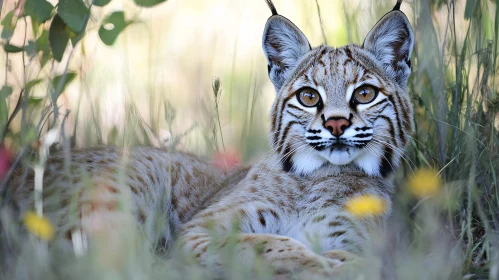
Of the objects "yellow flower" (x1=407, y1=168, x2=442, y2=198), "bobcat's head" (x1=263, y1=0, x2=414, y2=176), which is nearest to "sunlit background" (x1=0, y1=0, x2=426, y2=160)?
"bobcat's head" (x1=263, y1=0, x2=414, y2=176)

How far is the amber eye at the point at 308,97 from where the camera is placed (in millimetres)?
4801

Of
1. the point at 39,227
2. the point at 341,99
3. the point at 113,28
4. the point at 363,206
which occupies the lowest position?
the point at 363,206

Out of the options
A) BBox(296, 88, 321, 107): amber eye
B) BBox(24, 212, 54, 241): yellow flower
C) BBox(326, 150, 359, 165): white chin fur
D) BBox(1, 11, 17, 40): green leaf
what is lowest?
BBox(24, 212, 54, 241): yellow flower

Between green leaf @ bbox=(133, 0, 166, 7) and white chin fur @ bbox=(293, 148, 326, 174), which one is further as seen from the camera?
white chin fur @ bbox=(293, 148, 326, 174)

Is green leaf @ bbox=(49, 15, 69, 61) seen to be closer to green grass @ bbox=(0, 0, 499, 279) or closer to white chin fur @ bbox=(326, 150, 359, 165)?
green grass @ bbox=(0, 0, 499, 279)

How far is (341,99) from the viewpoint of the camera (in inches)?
185

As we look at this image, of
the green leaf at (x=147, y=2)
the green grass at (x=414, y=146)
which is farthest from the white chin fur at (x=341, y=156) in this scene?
the green leaf at (x=147, y=2)

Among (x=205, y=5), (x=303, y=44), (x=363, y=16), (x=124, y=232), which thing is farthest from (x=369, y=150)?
(x=205, y=5)

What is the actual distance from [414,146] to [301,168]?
3.60 ft

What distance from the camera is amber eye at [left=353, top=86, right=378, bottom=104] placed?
475 centimetres

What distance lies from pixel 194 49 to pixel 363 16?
257cm

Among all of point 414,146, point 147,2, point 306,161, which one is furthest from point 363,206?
point 147,2

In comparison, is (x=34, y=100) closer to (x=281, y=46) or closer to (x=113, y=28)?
(x=113, y=28)

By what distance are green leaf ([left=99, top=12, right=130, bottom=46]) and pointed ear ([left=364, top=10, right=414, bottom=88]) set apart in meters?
1.63
